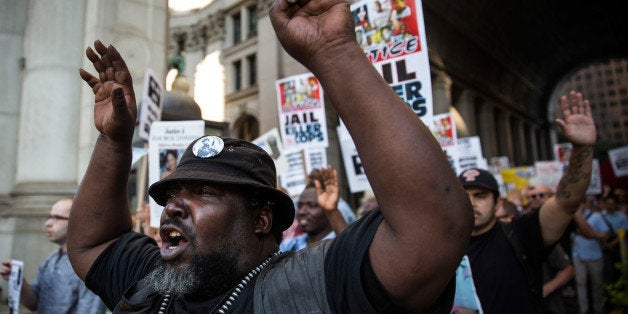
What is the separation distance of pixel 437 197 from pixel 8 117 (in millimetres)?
7036

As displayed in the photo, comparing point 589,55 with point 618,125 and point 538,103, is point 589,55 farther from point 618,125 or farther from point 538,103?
point 618,125

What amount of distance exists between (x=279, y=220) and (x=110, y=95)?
3.02 feet

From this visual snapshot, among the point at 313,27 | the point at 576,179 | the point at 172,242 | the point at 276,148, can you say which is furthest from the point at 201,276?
the point at 276,148

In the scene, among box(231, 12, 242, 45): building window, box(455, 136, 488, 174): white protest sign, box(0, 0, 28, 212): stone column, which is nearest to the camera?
box(0, 0, 28, 212): stone column

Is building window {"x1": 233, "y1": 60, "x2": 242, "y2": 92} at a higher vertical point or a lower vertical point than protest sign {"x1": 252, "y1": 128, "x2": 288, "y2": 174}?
higher

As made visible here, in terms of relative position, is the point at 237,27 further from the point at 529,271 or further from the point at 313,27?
the point at 313,27

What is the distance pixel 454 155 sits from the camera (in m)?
6.74

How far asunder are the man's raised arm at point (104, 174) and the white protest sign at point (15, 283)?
68.2 inches

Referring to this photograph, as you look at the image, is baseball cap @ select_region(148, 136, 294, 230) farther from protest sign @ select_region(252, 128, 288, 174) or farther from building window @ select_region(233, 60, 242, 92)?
building window @ select_region(233, 60, 242, 92)

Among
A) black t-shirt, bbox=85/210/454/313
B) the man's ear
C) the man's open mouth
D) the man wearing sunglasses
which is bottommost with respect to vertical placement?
the man wearing sunglasses

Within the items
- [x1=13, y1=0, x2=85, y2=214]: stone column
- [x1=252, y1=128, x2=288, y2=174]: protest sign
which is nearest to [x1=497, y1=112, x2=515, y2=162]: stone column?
[x1=252, y1=128, x2=288, y2=174]: protest sign

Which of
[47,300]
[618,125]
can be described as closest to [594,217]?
[47,300]

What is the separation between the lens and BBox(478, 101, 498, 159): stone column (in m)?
23.5

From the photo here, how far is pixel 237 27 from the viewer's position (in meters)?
30.8
